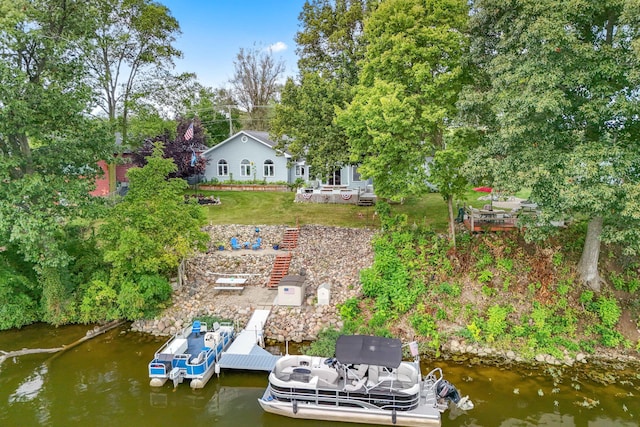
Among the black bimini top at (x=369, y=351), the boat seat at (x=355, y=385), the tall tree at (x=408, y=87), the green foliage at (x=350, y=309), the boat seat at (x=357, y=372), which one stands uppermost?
the tall tree at (x=408, y=87)

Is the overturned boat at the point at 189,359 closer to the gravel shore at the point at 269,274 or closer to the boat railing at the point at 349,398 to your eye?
the gravel shore at the point at 269,274

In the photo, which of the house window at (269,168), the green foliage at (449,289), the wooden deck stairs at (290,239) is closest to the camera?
the green foliage at (449,289)

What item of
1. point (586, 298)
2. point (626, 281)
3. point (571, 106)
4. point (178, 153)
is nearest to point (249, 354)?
point (586, 298)

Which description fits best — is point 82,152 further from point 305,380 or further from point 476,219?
point 476,219

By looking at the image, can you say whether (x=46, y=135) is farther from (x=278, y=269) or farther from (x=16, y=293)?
(x=278, y=269)

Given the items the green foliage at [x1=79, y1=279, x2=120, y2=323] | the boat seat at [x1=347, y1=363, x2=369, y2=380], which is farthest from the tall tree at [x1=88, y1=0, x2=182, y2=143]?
the boat seat at [x1=347, y1=363, x2=369, y2=380]

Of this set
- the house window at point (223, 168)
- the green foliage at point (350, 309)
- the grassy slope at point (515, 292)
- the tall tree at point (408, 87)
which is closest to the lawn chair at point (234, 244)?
the green foliage at point (350, 309)
